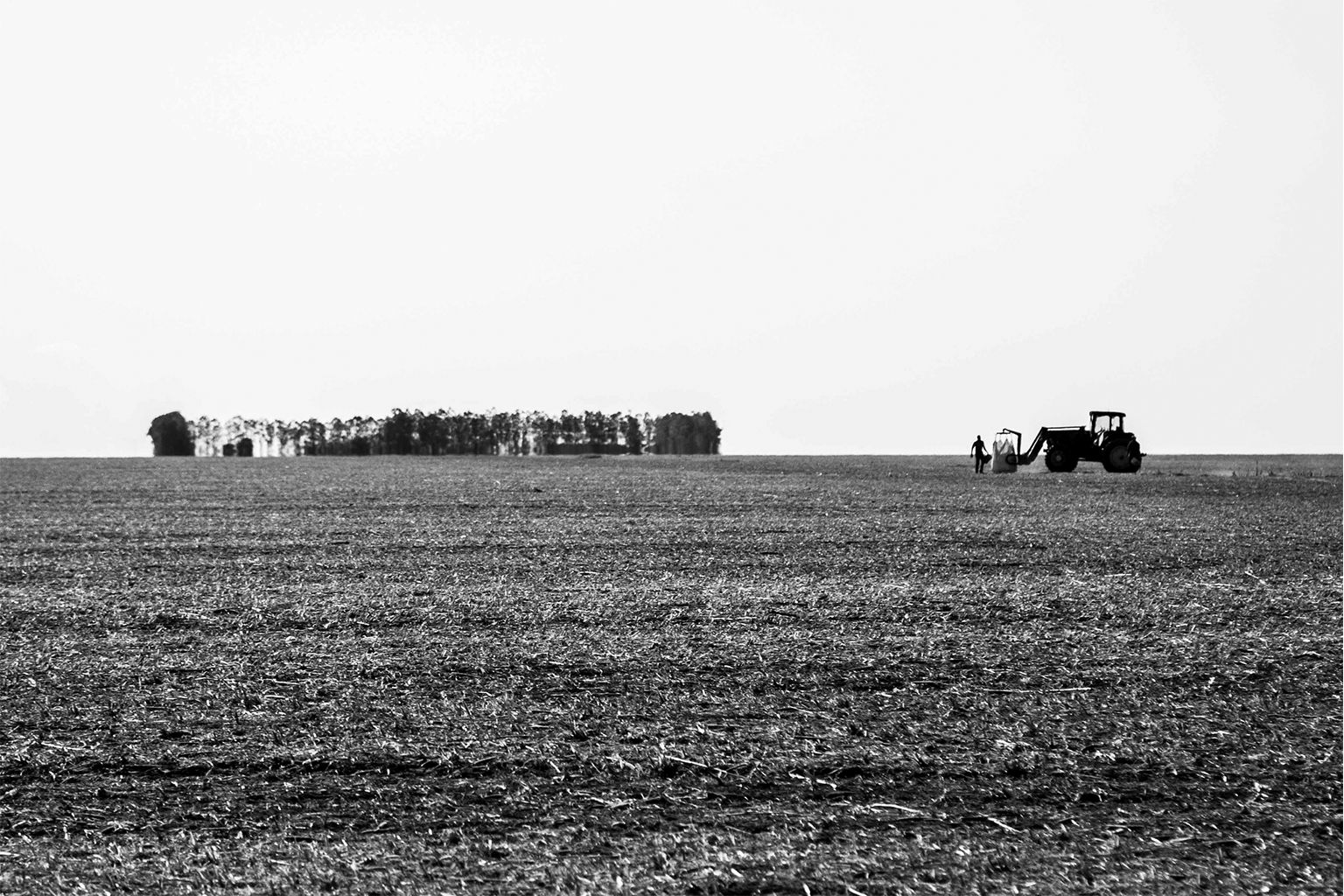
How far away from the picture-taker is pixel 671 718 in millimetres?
4465

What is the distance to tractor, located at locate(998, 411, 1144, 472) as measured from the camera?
942 inches

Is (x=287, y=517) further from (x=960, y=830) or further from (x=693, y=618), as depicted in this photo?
(x=960, y=830)

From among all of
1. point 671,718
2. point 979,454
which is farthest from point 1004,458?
point 671,718

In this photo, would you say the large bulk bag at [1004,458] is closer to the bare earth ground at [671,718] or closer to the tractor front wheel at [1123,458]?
the tractor front wheel at [1123,458]

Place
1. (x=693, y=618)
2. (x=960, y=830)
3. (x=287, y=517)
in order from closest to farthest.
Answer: (x=960, y=830), (x=693, y=618), (x=287, y=517)

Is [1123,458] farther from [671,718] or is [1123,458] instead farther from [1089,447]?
[671,718]

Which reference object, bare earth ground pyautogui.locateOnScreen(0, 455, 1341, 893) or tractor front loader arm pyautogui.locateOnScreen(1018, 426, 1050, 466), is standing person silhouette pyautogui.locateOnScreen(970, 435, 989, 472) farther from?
bare earth ground pyautogui.locateOnScreen(0, 455, 1341, 893)

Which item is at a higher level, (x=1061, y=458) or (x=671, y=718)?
(x=1061, y=458)

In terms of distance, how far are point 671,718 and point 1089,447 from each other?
70.0 feet

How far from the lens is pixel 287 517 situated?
Result: 12891 mm

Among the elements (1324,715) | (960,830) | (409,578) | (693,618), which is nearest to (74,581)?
(409,578)

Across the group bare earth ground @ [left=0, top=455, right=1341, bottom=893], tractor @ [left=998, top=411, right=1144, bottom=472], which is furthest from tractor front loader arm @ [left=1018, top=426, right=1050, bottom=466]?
bare earth ground @ [left=0, top=455, right=1341, bottom=893]

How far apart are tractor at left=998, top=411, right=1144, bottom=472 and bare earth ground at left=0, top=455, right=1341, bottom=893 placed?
14171mm

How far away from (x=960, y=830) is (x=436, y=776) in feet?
5.33
